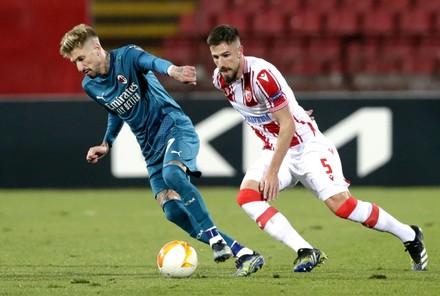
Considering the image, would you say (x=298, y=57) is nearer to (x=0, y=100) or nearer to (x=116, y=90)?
(x=0, y=100)

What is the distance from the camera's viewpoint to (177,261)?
7.12 metres

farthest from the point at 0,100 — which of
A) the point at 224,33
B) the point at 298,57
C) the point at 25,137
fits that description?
the point at 224,33

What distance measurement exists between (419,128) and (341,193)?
7973mm

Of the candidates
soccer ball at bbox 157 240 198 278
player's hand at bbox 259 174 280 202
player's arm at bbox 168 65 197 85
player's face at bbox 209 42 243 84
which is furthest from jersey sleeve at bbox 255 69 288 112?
soccer ball at bbox 157 240 198 278

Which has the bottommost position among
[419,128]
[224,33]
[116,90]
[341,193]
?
[419,128]

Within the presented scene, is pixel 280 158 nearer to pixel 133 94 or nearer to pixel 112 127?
pixel 133 94

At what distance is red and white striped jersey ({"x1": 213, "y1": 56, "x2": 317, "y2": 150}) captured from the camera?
23.1ft

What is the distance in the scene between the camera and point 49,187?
1564 cm

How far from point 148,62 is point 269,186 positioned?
127 centimetres

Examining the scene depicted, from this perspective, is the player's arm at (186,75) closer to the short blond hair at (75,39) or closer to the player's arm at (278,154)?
the player's arm at (278,154)

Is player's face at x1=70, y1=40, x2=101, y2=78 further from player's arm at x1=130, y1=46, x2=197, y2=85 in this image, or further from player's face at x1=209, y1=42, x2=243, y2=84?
player's face at x1=209, y1=42, x2=243, y2=84

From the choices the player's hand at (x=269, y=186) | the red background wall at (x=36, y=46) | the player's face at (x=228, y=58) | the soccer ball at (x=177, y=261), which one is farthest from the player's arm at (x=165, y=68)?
the red background wall at (x=36, y=46)

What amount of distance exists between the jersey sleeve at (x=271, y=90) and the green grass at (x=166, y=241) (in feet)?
3.84

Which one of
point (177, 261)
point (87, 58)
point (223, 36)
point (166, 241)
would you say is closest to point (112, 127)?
point (87, 58)
